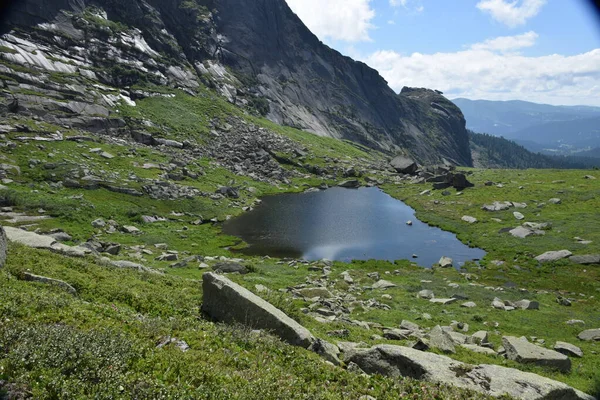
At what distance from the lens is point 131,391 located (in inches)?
349

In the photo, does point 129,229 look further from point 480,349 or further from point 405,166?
point 405,166

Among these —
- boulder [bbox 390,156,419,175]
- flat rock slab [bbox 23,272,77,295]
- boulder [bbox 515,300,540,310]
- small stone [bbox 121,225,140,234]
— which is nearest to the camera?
flat rock slab [bbox 23,272,77,295]

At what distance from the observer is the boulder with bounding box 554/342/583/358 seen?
2220cm

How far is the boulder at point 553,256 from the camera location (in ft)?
162

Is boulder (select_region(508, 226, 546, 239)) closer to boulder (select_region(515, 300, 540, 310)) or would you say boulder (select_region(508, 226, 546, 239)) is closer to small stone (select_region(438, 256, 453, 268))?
small stone (select_region(438, 256, 453, 268))

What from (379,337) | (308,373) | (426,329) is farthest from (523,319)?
(308,373)

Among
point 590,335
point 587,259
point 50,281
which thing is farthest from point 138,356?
point 587,259

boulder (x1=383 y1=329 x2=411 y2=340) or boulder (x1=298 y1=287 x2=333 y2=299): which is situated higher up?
boulder (x1=383 y1=329 x2=411 y2=340)

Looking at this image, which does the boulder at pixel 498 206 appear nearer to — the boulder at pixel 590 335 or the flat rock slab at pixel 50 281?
the boulder at pixel 590 335

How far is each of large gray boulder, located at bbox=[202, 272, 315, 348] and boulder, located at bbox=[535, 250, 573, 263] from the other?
48.5 m

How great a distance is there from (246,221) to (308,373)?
2394 inches

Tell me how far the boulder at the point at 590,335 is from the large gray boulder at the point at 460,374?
15.3 meters

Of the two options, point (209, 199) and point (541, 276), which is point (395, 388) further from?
point (209, 199)

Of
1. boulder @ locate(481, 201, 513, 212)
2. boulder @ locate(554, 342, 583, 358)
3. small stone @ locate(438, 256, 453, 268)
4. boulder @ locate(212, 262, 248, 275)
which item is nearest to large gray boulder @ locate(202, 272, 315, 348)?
boulder @ locate(554, 342, 583, 358)
